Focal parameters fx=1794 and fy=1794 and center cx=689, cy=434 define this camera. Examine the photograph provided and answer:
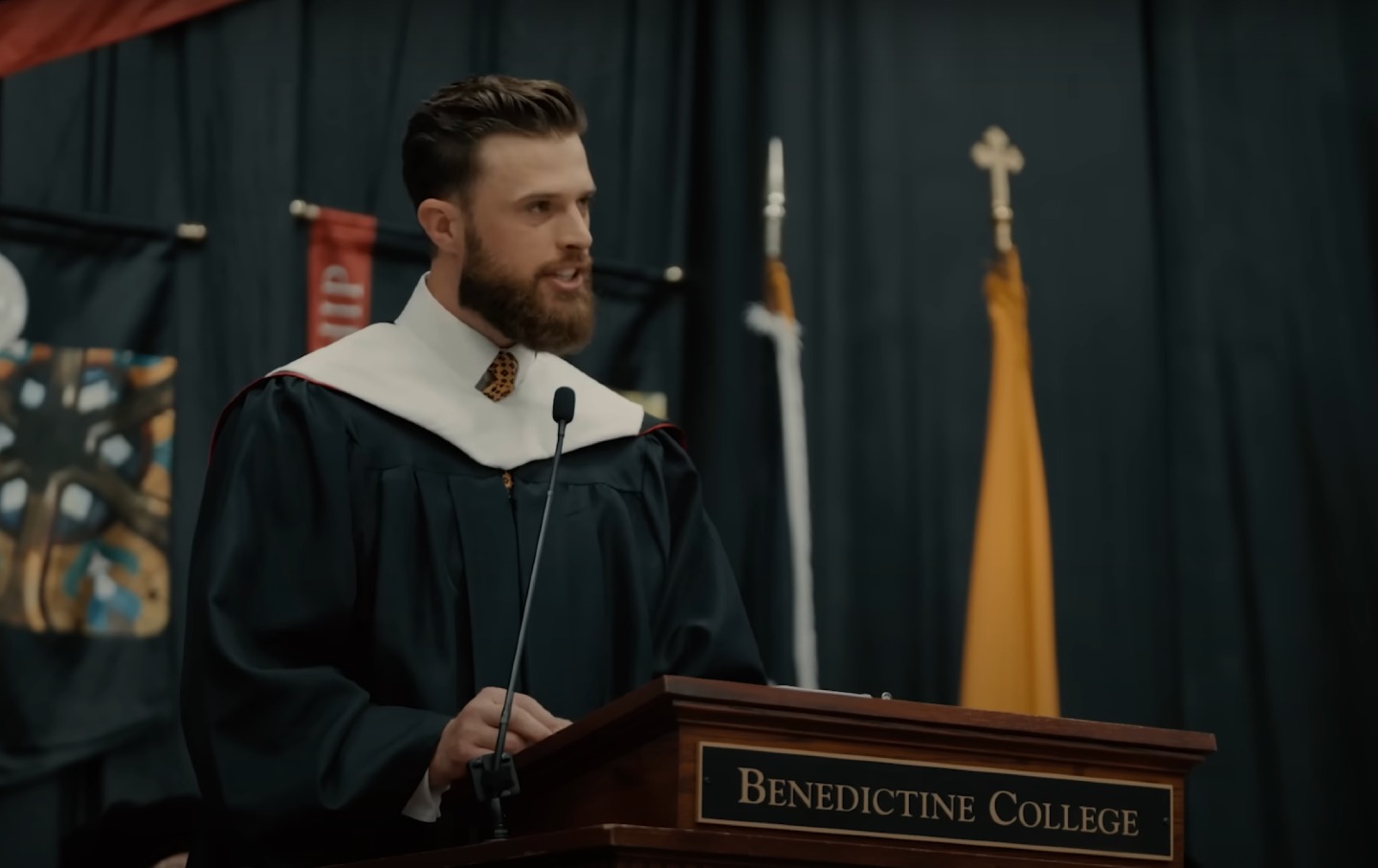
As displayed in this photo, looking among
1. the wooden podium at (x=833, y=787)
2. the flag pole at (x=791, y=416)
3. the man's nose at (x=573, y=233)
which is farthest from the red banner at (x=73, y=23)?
the wooden podium at (x=833, y=787)

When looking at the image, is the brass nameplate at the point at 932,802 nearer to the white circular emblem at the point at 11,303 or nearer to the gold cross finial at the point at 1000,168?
the white circular emblem at the point at 11,303

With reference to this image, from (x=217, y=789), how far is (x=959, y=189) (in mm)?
3516

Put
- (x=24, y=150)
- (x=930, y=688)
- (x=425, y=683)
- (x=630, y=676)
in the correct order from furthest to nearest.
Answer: (x=930, y=688)
(x=24, y=150)
(x=630, y=676)
(x=425, y=683)

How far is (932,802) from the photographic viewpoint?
6.69ft

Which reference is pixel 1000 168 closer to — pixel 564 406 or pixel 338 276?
pixel 338 276

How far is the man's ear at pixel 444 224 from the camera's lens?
2.99 m

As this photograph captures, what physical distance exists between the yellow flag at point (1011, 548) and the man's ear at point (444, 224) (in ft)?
8.00

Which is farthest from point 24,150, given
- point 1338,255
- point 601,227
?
point 1338,255

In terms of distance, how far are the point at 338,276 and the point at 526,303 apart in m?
1.82

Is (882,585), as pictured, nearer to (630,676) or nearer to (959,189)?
(959,189)

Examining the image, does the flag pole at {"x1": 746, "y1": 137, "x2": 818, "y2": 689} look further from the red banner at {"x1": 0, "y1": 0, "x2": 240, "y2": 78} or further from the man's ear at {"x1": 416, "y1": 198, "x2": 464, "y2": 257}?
the man's ear at {"x1": 416, "y1": 198, "x2": 464, "y2": 257}

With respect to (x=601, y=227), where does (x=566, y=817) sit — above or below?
below

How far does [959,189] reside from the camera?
17.6ft

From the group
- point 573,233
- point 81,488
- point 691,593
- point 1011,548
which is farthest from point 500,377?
point 1011,548
